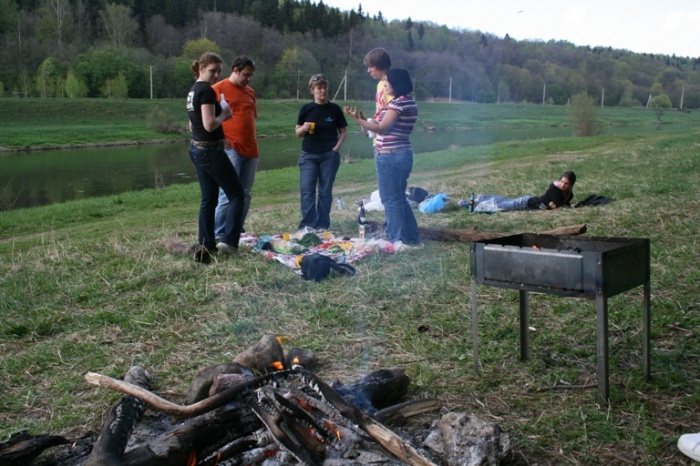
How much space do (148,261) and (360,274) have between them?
2091 mm

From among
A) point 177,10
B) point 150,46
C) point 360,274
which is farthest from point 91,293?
point 177,10

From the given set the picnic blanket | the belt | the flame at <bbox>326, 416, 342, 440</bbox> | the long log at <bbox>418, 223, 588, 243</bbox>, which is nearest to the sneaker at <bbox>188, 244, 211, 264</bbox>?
the picnic blanket

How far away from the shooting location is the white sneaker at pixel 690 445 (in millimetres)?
2854

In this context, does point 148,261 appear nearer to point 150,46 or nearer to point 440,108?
point 440,108

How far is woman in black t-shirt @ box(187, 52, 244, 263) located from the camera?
6.48 m

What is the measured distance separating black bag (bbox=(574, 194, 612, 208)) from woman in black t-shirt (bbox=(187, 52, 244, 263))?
4.71m

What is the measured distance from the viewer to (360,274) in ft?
19.9

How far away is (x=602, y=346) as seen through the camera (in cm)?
334

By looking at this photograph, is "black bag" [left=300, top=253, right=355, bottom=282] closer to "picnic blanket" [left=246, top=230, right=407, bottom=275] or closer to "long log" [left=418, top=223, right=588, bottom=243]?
"picnic blanket" [left=246, top=230, right=407, bottom=275]

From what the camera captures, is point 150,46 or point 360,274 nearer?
point 360,274

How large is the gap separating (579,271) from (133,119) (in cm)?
4953

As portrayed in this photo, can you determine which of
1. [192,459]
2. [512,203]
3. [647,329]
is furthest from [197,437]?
[512,203]

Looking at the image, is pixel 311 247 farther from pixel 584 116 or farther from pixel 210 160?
pixel 584 116

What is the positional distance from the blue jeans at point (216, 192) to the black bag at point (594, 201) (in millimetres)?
4664
